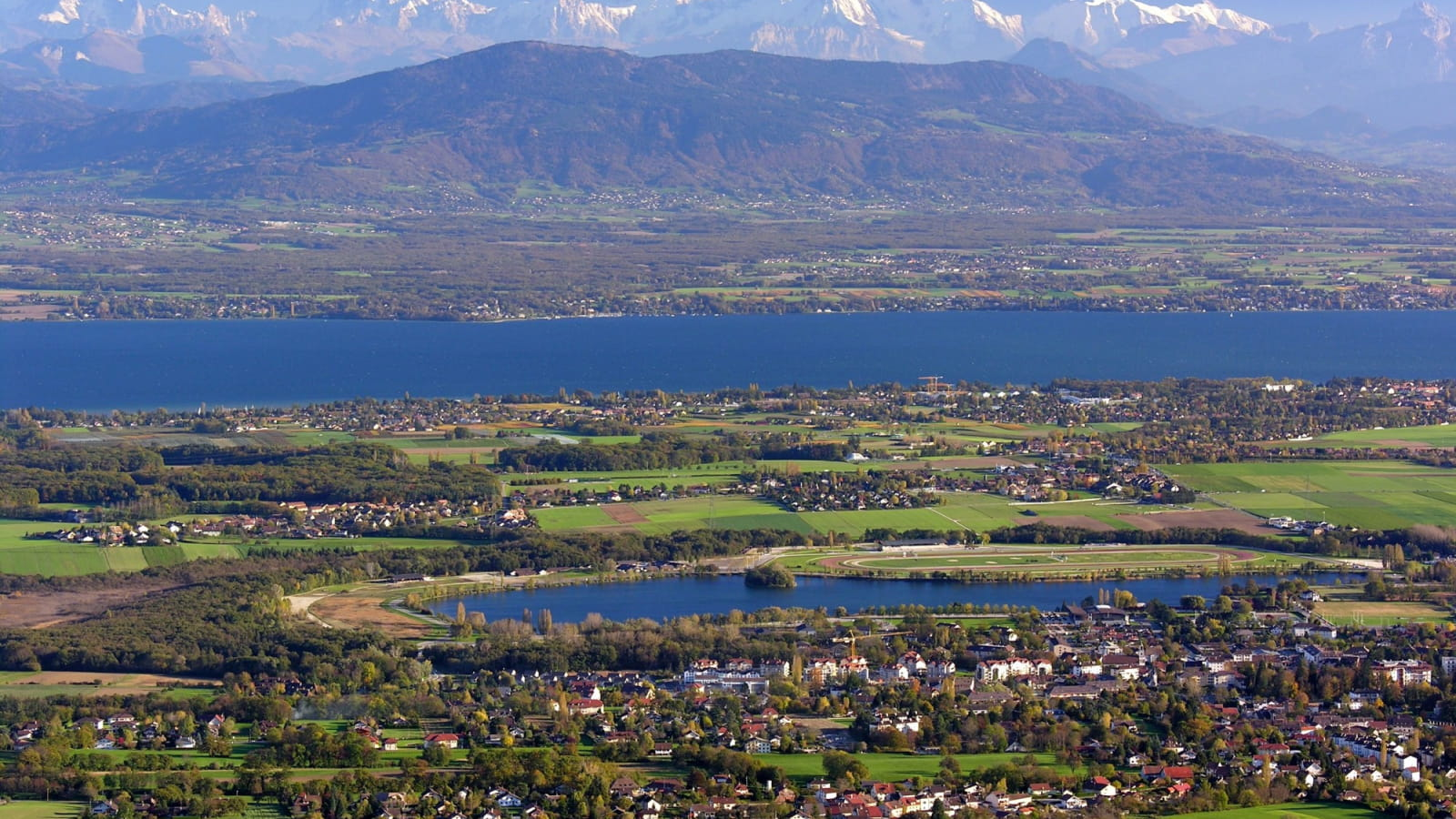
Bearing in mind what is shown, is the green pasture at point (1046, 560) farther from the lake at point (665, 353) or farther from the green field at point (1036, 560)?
the lake at point (665, 353)

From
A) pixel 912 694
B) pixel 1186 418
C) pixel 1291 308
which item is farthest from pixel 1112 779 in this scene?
pixel 1291 308

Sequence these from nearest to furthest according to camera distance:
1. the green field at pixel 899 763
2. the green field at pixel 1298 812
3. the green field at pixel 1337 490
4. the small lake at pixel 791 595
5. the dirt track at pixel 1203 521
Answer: the green field at pixel 1298 812, the green field at pixel 899 763, the small lake at pixel 791 595, the dirt track at pixel 1203 521, the green field at pixel 1337 490

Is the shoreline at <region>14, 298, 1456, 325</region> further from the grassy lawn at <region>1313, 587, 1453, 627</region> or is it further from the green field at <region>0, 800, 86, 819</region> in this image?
the green field at <region>0, 800, 86, 819</region>

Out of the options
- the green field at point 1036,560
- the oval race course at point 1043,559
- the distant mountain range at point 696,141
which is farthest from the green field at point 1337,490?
the distant mountain range at point 696,141

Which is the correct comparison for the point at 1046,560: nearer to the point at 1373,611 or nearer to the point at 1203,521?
the point at 1203,521

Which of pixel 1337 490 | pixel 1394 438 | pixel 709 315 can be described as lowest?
pixel 1337 490

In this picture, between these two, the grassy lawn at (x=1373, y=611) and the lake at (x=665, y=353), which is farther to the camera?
the lake at (x=665, y=353)

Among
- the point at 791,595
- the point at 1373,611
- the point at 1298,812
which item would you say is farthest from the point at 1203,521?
the point at 1298,812

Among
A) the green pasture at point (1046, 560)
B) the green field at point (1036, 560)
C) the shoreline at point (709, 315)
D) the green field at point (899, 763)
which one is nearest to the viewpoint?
the green field at point (899, 763)
